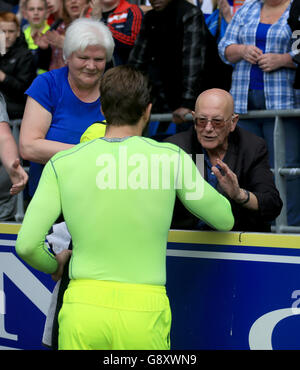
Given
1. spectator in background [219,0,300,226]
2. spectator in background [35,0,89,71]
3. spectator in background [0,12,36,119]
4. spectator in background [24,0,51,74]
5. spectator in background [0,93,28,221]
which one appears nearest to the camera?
spectator in background [0,93,28,221]

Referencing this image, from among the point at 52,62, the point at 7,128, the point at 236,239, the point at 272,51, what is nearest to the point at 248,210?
the point at 236,239

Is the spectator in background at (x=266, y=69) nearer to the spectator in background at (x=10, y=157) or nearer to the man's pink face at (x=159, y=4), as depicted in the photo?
the man's pink face at (x=159, y=4)

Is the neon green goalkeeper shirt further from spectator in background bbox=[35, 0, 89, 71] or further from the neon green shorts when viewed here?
spectator in background bbox=[35, 0, 89, 71]

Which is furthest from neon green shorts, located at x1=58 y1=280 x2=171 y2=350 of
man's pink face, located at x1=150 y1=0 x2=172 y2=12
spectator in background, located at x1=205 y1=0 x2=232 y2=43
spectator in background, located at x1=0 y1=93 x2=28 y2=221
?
spectator in background, located at x1=205 y1=0 x2=232 y2=43

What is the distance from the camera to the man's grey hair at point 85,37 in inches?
156

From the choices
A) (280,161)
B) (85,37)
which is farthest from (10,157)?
(280,161)

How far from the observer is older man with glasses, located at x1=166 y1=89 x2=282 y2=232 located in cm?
350

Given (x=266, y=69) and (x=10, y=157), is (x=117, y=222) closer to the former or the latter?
(x=10, y=157)

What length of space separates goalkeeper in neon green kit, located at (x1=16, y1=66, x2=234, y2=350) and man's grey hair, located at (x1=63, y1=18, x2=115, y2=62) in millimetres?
1187

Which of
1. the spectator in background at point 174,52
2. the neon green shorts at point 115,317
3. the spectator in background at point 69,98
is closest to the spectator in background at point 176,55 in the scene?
A: the spectator in background at point 174,52

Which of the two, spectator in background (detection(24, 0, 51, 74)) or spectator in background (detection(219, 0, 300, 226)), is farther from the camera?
spectator in background (detection(24, 0, 51, 74))

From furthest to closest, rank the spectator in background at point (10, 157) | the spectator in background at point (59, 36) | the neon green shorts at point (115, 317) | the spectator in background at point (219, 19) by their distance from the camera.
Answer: the spectator in background at point (59, 36) → the spectator in background at point (219, 19) → the spectator in background at point (10, 157) → the neon green shorts at point (115, 317)

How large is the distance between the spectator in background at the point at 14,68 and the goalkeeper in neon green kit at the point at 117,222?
3727 millimetres

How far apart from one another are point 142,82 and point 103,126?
1.63 feet
